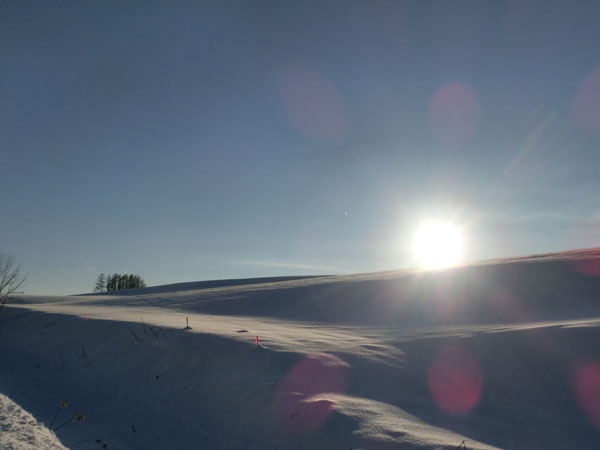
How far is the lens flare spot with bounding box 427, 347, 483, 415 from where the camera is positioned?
6148 millimetres

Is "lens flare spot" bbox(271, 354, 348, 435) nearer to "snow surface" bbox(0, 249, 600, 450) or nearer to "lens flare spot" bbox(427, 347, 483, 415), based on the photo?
"snow surface" bbox(0, 249, 600, 450)

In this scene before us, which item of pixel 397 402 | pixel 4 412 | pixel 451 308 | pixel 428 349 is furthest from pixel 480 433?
pixel 451 308

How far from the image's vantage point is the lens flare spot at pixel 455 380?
6.15 meters

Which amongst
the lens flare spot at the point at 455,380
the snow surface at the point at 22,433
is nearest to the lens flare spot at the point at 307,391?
the lens flare spot at the point at 455,380

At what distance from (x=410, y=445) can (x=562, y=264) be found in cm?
1798

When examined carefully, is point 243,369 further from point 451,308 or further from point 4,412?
point 451,308

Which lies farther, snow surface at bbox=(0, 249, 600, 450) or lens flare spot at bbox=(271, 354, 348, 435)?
lens flare spot at bbox=(271, 354, 348, 435)

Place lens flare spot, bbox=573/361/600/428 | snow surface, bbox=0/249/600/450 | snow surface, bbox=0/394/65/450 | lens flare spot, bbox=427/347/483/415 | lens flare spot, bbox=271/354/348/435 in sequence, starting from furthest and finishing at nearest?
lens flare spot, bbox=427/347/483/415 → lens flare spot, bbox=573/361/600/428 → lens flare spot, bbox=271/354/348/435 → snow surface, bbox=0/249/600/450 → snow surface, bbox=0/394/65/450

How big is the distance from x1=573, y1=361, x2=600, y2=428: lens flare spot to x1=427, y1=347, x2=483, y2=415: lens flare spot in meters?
1.52

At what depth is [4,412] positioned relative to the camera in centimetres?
593

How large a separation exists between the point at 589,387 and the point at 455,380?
2.19 metres

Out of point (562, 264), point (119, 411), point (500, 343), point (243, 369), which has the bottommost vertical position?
point (119, 411)

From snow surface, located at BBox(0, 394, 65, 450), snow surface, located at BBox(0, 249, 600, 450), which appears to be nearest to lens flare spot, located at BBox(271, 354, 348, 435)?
snow surface, located at BBox(0, 249, 600, 450)

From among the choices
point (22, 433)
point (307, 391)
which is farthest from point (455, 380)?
point (22, 433)
